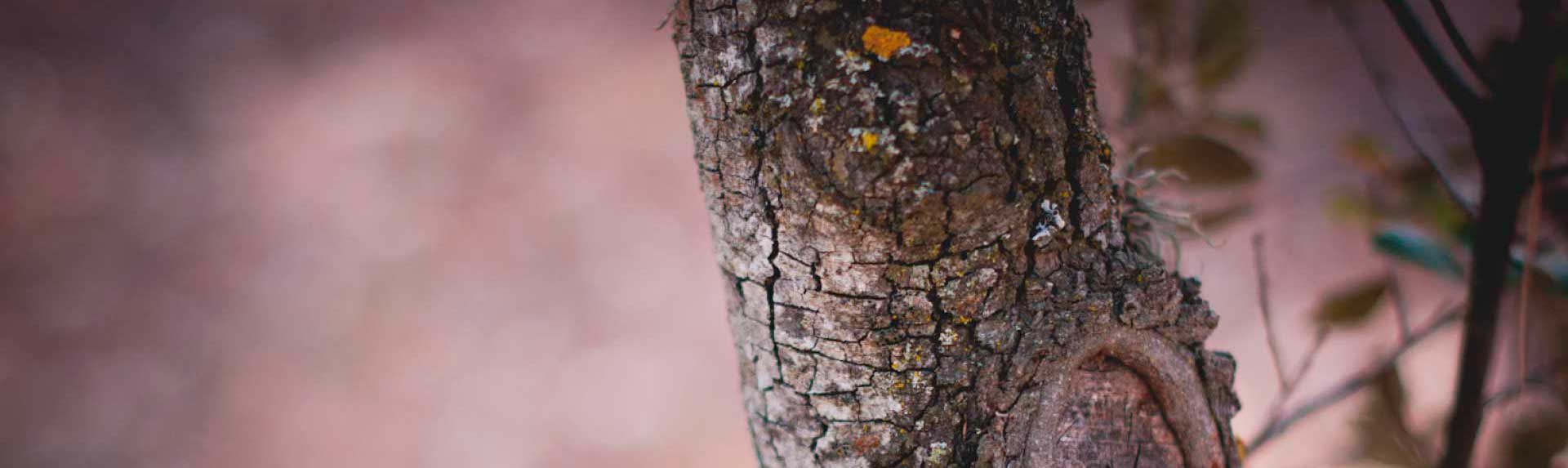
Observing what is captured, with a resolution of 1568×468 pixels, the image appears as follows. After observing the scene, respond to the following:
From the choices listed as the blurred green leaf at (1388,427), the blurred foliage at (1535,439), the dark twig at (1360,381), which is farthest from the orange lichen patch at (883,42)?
the blurred foliage at (1535,439)

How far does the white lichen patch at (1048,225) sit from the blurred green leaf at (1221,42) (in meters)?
0.63

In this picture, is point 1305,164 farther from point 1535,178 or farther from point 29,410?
point 29,410

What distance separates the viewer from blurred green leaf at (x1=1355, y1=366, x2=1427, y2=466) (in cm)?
96

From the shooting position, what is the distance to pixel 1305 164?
2.50m

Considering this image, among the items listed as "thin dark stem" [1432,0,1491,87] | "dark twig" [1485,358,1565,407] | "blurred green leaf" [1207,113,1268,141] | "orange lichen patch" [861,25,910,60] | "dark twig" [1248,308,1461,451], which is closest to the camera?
"orange lichen patch" [861,25,910,60]

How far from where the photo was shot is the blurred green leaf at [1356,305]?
105cm

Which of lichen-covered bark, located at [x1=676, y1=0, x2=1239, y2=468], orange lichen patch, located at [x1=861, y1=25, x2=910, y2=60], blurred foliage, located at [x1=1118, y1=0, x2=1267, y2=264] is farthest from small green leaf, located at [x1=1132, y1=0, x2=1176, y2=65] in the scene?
orange lichen patch, located at [x1=861, y1=25, x2=910, y2=60]

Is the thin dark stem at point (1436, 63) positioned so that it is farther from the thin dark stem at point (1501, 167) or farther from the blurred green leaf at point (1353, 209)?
the blurred green leaf at point (1353, 209)

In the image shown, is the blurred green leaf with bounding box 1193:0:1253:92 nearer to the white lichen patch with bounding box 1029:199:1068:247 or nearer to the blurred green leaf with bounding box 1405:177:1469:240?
the blurred green leaf with bounding box 1405:177:1469:240

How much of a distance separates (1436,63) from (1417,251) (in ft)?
1.30

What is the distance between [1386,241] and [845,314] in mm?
826

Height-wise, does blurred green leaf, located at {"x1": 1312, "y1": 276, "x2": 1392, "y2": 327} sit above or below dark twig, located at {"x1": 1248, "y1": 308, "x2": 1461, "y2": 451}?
above

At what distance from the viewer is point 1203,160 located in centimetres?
88

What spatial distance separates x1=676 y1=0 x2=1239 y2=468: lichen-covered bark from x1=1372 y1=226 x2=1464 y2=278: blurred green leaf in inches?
21.1
